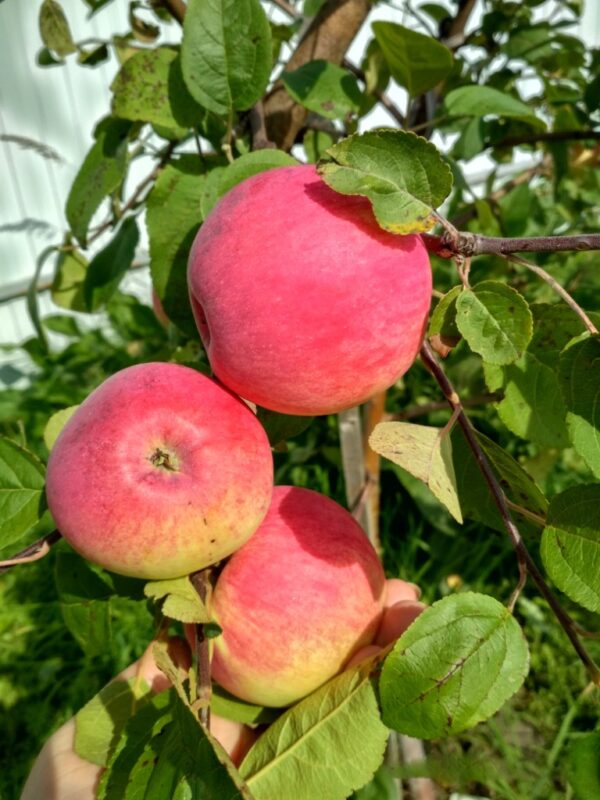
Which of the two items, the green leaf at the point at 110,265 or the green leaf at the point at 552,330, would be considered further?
the green leaf at the point at 110,265

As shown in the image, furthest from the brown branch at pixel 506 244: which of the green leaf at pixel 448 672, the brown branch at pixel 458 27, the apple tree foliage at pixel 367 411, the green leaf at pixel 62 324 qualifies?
the green leaf at pixel 62 324

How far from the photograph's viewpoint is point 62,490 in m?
0.59

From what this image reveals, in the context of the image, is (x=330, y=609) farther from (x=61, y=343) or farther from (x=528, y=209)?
(x=61, y=343)

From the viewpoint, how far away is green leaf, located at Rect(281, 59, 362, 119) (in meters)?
0.82

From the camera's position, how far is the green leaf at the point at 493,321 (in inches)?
21.9

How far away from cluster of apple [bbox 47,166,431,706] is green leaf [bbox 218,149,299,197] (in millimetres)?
92

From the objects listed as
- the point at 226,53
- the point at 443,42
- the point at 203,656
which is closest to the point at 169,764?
the point at 203,656

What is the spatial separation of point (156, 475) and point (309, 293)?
0.61 ft

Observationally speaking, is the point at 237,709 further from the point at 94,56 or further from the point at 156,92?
the point at 94,56

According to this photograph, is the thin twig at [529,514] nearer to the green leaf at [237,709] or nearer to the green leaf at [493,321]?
the green leaf at [493,321]

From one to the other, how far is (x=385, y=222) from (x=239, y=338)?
139 millimetres

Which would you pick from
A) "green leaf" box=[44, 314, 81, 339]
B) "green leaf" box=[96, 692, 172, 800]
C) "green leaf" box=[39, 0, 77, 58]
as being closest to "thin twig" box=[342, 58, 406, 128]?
"green leaf" box=[39, 0, 77, 58]

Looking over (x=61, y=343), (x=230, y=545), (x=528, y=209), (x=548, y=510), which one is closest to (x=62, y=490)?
(x=230, y=545)

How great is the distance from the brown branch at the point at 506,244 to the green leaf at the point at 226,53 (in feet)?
0.97
